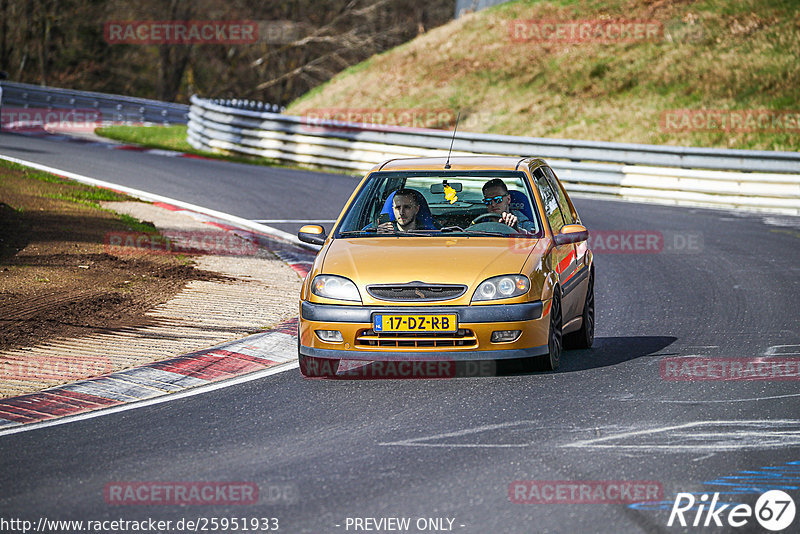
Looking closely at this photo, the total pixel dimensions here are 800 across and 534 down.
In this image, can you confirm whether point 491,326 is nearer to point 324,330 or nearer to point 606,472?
point 324,330

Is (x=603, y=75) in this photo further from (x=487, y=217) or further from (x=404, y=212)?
(x=404, y=212)

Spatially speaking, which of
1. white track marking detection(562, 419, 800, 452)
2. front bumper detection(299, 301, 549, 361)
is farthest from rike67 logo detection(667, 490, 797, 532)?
front bumper detection(299, 301, 549, 361)

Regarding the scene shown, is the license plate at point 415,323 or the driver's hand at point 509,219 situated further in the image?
the driver's hand at point 509,219

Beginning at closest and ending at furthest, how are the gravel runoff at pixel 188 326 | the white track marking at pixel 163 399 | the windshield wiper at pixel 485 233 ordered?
the white track marking at pixel 163 399 < the gravel runoff at pixel 188 326 < the windshield wiper at pixel 485 233

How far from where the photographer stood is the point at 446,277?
8.05 m

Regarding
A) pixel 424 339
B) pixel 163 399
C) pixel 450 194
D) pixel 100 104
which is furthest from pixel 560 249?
pixel 100 104

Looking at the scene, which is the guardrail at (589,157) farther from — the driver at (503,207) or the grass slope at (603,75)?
the driver at (503,207)

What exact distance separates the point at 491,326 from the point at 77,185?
13.6 m

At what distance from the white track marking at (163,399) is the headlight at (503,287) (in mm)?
1767

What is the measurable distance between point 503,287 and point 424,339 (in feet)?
2.23

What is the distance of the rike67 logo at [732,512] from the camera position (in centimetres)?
529

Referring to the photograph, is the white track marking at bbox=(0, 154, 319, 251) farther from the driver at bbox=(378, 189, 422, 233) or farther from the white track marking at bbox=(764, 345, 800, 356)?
the white track marking at bbox=(764, 345, 800, 356)

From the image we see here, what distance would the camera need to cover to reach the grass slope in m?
29.2

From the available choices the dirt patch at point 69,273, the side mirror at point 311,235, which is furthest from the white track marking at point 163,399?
the dirt patch at point 69,273
